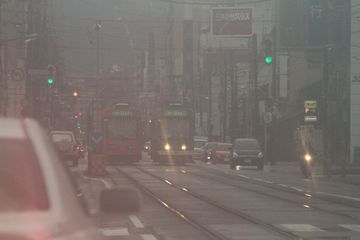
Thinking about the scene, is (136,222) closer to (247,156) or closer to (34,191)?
(34,191)

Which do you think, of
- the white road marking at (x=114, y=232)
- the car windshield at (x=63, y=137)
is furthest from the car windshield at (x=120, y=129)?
the white road marking at (x=114, y=232)

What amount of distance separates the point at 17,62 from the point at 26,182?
88993 millimetres

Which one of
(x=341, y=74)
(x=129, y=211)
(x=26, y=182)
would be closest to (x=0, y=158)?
(x=26, y=182)

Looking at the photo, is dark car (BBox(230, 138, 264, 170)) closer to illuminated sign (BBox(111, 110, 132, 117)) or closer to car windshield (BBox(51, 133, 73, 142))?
illuminated sign (BBox(111, 110, 132, 117))

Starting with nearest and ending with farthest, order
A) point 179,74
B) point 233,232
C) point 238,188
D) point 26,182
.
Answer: point 26,182 → point 233,232 → point 238,188 → point 179,74

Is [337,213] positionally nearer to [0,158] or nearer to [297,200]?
[297,200]

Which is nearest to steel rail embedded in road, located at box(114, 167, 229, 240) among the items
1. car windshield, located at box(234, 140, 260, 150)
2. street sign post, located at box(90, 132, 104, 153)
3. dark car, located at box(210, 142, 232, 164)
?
street sign post, located at box(90, 132, 104, 153)

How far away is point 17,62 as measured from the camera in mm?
91562

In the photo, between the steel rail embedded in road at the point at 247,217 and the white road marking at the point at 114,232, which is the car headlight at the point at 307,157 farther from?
the white road marking at the point at 114,232

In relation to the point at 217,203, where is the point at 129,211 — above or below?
above

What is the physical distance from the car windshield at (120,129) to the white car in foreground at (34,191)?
161ft

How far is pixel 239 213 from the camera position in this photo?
18.6 metres

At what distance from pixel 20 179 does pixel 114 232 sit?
10.3 metres

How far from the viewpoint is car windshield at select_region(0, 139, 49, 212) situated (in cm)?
408
